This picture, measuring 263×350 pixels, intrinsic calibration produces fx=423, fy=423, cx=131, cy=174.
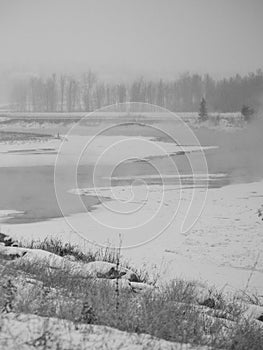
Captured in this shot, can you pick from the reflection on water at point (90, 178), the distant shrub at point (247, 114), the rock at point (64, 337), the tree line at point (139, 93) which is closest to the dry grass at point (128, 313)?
the rock at point (64, 337)

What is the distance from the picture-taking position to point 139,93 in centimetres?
10419

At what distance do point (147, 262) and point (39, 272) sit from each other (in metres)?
5.36

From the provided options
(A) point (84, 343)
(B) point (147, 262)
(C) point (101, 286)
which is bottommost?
(B) point (147, 262)

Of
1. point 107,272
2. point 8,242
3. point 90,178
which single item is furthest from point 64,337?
point 90,178

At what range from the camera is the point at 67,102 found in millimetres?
107188

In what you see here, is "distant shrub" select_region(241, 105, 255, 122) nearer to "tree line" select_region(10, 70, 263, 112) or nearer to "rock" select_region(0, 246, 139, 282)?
"tree line" select_region(10, 70, 263, 112)

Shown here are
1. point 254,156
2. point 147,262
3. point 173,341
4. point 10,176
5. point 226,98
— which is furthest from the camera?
point 226,98

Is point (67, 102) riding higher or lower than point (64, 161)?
higher

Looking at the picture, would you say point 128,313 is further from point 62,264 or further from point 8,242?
point 8,242

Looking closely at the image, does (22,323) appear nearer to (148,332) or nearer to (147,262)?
(148,332)

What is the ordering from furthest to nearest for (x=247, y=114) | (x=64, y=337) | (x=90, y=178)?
(x=247, y=114)
(x=90, y=178)
(x=64, y=337)

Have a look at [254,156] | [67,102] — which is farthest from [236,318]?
[67,102]

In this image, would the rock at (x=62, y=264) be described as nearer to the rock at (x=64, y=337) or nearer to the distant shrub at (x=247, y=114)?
the rock at (x=64, y=337)

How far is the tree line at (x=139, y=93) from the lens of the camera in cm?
9881
